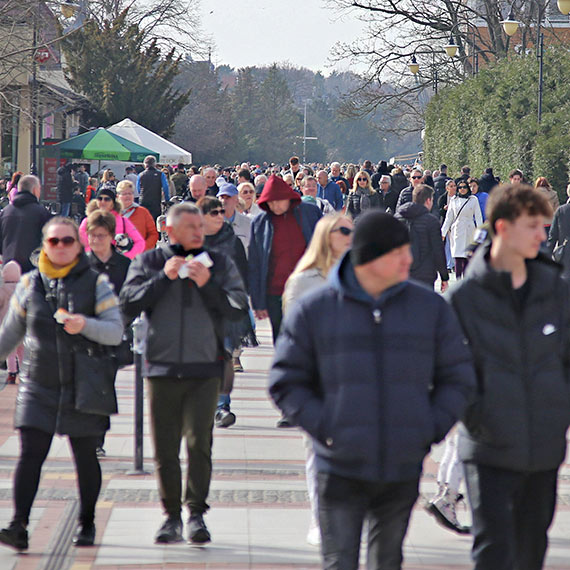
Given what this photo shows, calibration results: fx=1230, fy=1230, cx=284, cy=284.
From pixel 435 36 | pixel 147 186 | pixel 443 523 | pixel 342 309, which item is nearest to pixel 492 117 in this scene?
pixel 147 186

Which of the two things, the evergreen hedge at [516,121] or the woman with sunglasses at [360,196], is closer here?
the woman with sunglasses at [360,196]

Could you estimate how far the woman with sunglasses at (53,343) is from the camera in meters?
5.94

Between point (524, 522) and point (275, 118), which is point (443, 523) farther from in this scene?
point (275, 118)

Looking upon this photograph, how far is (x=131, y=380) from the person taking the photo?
11.8 m

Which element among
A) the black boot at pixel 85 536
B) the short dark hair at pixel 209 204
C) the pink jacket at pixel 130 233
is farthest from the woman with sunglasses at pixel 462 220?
the black boot at pixel 85 536

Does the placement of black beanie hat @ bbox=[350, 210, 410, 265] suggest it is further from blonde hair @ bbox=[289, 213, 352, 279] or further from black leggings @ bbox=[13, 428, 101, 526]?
black leggings @ bbox=[13, 428, 101, 526]

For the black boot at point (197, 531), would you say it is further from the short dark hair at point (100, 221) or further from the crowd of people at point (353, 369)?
the short dark hair at point (100, 221)

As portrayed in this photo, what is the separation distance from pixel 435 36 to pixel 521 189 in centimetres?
4097

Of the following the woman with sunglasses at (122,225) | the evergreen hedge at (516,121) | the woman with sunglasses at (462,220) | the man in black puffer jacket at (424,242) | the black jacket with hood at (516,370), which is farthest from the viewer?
the evergreen hedge at (516,121)

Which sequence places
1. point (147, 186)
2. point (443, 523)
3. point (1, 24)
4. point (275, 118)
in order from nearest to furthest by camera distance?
point (443, 523) → point (147, 186) → point (1, 24) → point (275, 118)

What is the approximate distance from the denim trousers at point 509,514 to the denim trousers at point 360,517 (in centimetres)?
42

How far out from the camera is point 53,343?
5.95m

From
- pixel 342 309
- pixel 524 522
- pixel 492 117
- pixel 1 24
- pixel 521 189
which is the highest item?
pixel 1 24

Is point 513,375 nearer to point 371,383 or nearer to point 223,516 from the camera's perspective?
point 371,383
